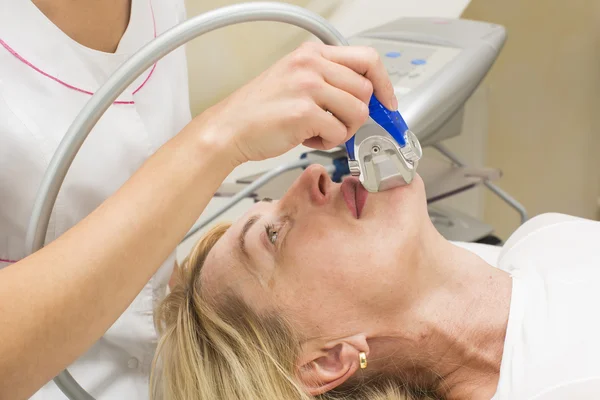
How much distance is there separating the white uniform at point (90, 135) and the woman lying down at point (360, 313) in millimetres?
82

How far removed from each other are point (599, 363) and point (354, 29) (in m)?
1.47

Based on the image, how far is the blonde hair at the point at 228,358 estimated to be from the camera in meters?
1.14

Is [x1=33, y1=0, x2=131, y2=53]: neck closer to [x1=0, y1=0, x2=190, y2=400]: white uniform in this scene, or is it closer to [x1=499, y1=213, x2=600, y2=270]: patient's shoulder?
[x1=0, y1=0, x2=190, y2=400]: white uniform

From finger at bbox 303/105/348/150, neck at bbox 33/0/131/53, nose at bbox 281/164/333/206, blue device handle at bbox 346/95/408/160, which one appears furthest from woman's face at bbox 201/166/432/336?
neck at bbox 33/0/131/53

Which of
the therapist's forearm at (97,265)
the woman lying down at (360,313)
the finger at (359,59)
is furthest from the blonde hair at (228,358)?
the finger at (359,59)

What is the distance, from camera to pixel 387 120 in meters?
0.97

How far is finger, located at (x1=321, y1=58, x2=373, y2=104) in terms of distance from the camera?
0.84 m

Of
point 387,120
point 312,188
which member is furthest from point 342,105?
point 312,188

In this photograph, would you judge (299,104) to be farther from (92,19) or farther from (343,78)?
(92,19)

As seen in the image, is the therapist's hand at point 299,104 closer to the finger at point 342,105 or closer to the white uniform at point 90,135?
the finger at point 342,105

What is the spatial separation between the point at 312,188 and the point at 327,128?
36cm

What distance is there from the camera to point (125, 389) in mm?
1179

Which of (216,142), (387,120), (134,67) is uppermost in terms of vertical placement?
(134,67)

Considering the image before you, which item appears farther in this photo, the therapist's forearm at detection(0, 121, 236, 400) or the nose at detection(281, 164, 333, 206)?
the nose at detection(281, 164, 333, 206)
